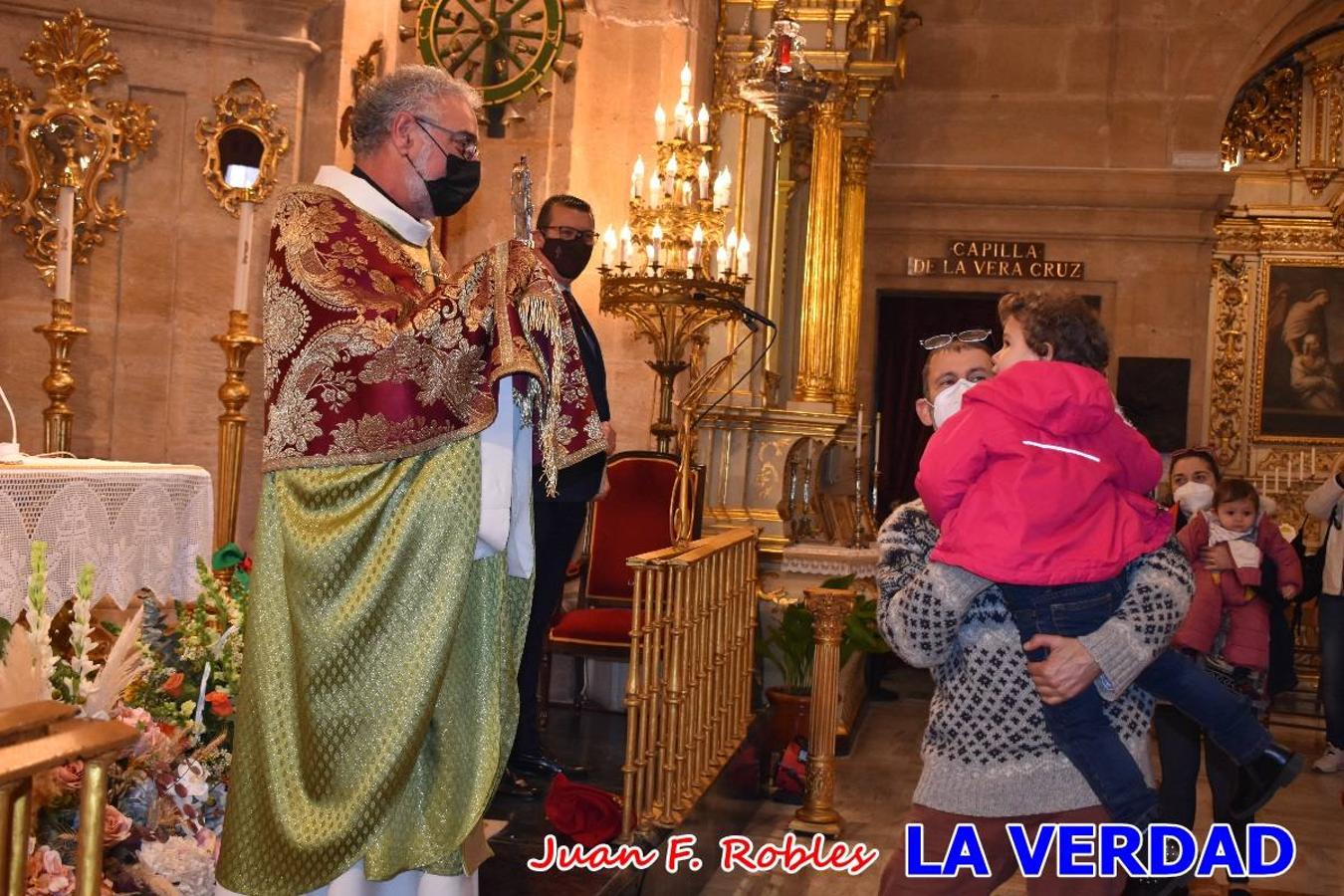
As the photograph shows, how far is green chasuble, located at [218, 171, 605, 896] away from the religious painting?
12152mm

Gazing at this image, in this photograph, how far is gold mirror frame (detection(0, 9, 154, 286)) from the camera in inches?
232

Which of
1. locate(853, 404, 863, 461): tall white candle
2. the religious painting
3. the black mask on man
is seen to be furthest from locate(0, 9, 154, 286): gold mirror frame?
the religious painting

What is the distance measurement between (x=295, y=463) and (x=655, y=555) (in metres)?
1.49

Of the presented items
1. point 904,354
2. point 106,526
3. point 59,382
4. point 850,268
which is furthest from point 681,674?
point 904,354

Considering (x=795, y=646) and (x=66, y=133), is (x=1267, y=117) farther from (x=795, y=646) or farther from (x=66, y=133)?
(x=66, y=133)

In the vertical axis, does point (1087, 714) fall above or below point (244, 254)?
below

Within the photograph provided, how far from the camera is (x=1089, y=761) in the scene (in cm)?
246

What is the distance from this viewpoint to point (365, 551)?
2.68 m

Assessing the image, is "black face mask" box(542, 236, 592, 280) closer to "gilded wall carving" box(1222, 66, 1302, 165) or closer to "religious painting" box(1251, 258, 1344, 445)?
"religious painting" box(1251, 258, 1344, 445)

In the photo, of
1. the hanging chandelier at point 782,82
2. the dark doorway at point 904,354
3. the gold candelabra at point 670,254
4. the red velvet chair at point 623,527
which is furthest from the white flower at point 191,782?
the dark doorway at point 904,354

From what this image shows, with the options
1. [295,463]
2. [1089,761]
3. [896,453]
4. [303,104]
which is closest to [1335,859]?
[1089,761]

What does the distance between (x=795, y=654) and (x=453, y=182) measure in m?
3.89

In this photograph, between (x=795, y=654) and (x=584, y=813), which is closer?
(x=584, y=813)

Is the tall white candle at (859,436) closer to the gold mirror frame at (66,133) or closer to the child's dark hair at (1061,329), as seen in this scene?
the gold mirror frame at (66,133)
